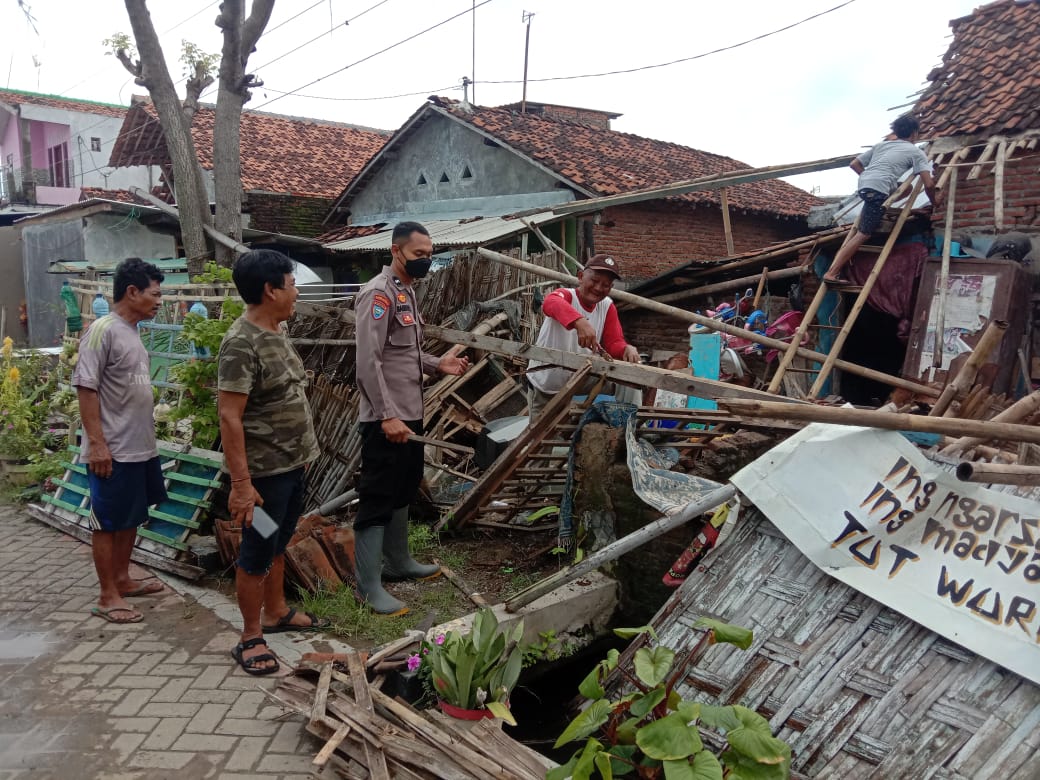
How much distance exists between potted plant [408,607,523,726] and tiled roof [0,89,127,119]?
31.2 m

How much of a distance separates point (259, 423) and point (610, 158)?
47.4 ft

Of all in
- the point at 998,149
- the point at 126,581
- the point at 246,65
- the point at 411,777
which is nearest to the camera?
the point at 411,777

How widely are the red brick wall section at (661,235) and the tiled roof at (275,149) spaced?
893cm

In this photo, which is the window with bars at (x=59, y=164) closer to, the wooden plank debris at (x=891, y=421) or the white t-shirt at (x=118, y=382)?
the white t-shirt at (x=118, y=382)

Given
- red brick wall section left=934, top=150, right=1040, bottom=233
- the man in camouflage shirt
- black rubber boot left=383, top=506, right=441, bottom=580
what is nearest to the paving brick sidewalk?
the man in camouflage shirt

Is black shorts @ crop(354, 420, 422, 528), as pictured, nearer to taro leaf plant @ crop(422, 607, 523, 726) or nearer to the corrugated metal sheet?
taro leaf plant @ crop(422, 607, 523, 726)

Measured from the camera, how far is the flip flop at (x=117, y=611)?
4.09m

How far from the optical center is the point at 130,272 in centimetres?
418

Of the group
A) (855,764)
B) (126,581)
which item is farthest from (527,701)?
(126,581)

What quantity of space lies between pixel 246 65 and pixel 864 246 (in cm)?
785

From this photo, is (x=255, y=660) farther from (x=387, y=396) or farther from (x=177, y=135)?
(x=177, y=135)

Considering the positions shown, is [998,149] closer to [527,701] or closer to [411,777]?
[527,701]

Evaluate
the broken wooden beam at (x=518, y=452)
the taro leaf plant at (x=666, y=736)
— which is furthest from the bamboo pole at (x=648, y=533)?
the broken wooden beam at (x=518, y=452)

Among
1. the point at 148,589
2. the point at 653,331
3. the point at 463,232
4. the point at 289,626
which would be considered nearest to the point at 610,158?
the point at 463,232
